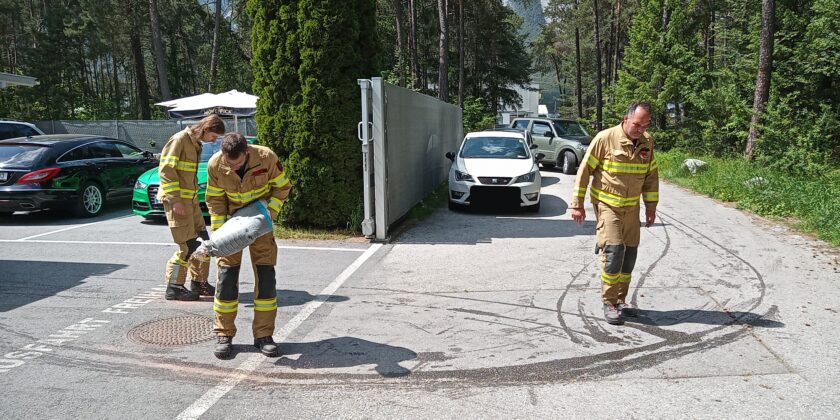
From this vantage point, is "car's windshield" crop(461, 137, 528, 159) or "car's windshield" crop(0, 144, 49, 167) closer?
"car's windshield" crop(0, 144, 49, 167)

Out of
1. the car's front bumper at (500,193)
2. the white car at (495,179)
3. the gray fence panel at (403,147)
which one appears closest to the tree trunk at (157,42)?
the gray fence panel at (403,147)

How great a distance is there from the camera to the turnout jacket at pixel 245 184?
429 cm

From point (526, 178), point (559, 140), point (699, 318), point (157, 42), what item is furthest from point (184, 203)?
point (157, 42)

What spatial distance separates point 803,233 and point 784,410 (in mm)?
6661

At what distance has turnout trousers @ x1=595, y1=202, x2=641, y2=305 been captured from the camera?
514 centimetres

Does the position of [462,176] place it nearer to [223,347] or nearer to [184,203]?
[184,203]

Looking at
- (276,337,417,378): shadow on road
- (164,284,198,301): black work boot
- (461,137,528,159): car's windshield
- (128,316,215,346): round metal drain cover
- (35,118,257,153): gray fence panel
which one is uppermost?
(35,118,257,153): gray fence panel

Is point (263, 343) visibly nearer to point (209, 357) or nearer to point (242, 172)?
point (209, 357)

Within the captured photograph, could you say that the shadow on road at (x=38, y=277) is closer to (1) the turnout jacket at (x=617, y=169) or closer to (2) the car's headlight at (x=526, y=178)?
(1) the turnout jacket at (x=617, y=169)

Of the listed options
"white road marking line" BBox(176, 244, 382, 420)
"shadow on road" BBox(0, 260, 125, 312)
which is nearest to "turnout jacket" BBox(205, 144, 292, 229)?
"white road marking line" BBox(176, 244, 382, 420)

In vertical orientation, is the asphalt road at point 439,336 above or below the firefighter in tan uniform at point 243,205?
below

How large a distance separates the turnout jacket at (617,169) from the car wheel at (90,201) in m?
9.72

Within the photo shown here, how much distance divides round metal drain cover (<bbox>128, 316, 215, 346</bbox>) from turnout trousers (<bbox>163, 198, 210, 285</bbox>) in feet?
2.21

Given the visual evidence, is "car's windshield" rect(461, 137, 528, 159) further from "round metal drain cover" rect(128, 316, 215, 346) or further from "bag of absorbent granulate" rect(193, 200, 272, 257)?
"bag of absorbent granulate" rect(193, 200, 272, 257)
